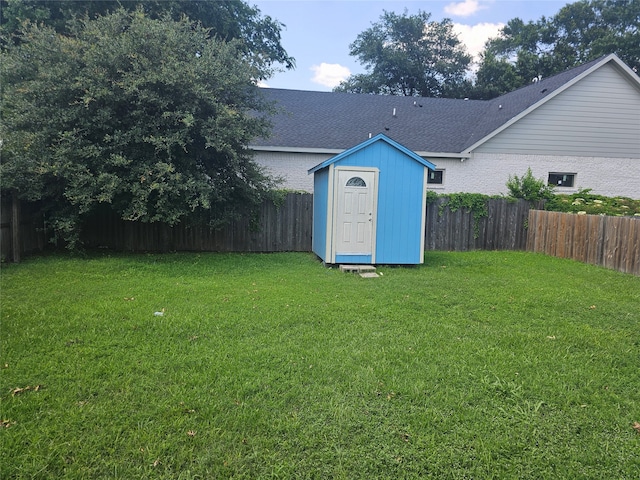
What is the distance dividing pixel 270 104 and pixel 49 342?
8.04m

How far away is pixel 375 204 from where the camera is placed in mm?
9039

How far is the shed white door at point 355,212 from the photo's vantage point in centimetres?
889

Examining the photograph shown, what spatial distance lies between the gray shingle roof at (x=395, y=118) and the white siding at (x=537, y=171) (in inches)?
32.1

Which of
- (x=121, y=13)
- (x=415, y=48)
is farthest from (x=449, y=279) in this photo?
(x=415, y=48)

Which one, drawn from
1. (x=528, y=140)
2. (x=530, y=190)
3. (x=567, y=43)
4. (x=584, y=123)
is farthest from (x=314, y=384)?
(x=567, y=43)

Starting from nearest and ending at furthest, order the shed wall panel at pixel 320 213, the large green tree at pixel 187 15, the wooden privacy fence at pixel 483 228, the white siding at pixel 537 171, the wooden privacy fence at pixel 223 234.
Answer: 1. the shed wall panel at pixel 320 213
2. the wooden privacy fence at pixel 223 234
3. the wooden privacy fence at pixel 483 228
4. the large green tree at pixel 187 15
5. the white siding at pixel 537 171

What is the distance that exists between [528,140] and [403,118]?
4.68 metres

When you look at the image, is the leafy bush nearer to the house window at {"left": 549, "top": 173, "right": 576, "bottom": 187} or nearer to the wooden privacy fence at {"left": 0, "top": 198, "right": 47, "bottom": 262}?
the house window at {"left": 549, "top": 173, "right": 576, "bottom": 187}

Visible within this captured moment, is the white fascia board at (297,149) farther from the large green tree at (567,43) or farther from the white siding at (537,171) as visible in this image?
the large green tree at (567,43)

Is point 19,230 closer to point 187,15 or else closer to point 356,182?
point 356,182

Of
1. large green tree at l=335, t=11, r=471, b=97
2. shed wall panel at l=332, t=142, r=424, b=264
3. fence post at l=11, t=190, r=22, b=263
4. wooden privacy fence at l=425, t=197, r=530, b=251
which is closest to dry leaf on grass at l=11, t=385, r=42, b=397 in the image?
fence post at l=11, t=190, r=22, b=263

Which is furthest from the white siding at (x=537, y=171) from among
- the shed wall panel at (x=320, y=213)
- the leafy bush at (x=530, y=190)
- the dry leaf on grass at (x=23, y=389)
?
the dry leaf on grass at (x=23, y=389)

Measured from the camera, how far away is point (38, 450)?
2471 millimetres

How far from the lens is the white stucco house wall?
14.3 meters
